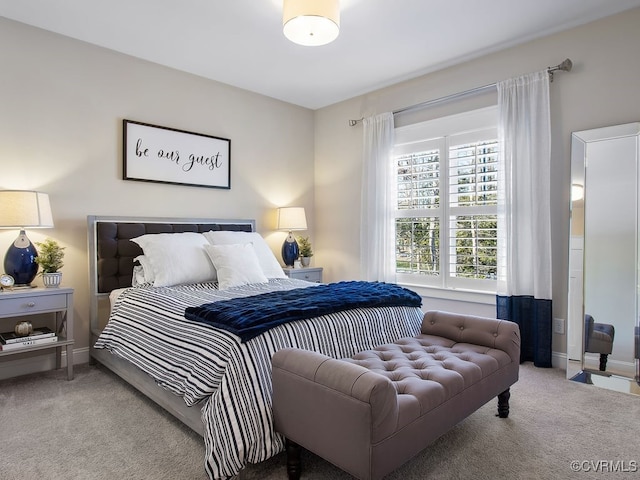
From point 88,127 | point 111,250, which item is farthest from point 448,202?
point 88,127

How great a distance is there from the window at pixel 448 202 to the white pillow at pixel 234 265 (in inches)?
67.8

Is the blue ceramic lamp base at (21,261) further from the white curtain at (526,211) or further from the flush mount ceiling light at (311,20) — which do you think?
the white curtain at (526,211)

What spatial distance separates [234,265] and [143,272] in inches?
29.3

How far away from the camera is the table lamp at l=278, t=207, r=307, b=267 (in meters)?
4.61

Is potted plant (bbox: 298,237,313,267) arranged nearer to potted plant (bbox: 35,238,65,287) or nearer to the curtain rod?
the curtain rod

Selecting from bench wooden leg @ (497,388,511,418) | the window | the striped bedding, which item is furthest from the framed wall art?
bench wooden leg @ (497,388,511,418)

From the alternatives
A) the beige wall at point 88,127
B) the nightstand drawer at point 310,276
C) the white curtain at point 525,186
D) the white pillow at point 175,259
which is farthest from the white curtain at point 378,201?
the white pillow at point 175,259

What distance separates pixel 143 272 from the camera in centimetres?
330

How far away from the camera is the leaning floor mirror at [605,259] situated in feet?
9.51

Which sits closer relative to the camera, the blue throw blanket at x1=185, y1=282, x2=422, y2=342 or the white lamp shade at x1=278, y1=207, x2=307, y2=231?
the blue throw blanket at x1=185, y1=282, x2=422, y2=342

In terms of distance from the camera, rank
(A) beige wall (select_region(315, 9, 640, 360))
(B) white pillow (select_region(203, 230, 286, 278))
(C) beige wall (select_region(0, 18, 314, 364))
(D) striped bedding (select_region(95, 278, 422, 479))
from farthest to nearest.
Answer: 1. (B) white pillow (select_region(203, 230, 286, 278))
2. (C) beige wall (select_region(0, 18, 314, 364))
3. (A) beige wall (select_region(315, 9, 640, 360))
4. (D) striped bedding (select_region(95, 278, 422, 479))

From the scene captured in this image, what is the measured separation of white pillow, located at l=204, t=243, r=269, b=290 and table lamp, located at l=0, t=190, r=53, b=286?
1.20 meters

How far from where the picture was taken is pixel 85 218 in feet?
11.4

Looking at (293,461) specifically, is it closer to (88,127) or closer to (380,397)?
(380,397)
